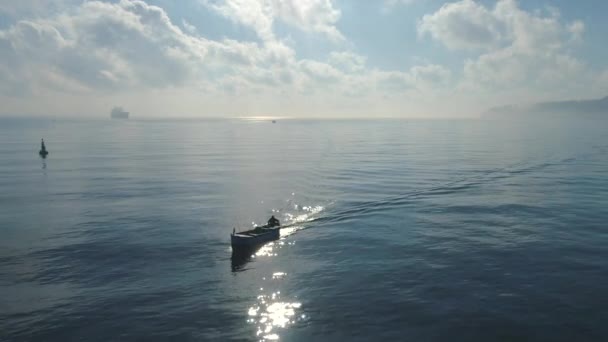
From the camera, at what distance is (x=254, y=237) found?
52.8 m

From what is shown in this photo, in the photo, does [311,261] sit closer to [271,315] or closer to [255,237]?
[255,237]

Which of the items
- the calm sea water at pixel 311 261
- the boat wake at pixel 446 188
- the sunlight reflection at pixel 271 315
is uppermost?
the boat wake at pixel 446 188

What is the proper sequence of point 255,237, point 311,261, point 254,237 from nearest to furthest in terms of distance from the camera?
1. point 311,261
2. point 254,237
3. point 255,237

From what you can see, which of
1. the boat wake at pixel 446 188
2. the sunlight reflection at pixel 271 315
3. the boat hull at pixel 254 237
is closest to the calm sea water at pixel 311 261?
the sunlight reflection at pixel 271 315

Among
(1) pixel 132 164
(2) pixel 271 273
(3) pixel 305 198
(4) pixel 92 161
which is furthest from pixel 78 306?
(4) pixel 92 161

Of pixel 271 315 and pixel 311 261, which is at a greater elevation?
pixel 311 261

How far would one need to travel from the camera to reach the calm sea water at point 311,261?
3416 cm

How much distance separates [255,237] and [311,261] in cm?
823

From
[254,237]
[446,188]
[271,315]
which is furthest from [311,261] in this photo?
[446,188]

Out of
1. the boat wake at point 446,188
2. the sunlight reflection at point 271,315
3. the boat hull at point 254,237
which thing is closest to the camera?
the sunlight reflection at point 271,315

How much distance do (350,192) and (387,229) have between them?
24735 millimetres

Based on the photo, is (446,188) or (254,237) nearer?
(254,237)

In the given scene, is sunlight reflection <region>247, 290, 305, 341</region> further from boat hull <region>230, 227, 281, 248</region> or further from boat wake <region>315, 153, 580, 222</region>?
boat wake <region>315, 153, 580, 222</region>

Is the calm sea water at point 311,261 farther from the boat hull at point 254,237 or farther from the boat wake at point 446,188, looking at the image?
the boat hull at point 254,237
